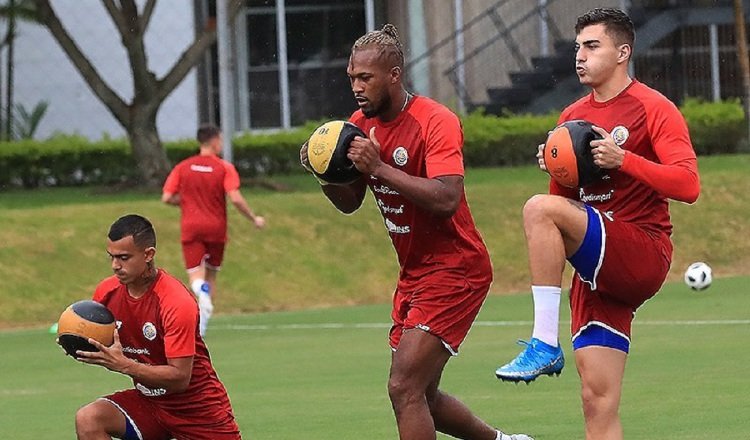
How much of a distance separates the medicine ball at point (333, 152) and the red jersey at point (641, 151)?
99 centimetres

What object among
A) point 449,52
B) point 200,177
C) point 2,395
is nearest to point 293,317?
point 200,177

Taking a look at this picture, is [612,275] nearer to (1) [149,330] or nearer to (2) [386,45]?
(2) [386,45]

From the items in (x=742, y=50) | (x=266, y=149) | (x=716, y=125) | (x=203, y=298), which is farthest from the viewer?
(x=716, y=125)

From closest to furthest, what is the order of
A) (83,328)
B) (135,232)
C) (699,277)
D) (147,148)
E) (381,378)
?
(83,328) < (135,232) < (381,378) < (699,277) < (147,148)

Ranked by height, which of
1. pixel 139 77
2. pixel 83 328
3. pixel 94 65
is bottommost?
pixel 83 328

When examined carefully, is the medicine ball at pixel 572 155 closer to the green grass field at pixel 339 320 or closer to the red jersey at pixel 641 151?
the red jersey at pixel 641 151

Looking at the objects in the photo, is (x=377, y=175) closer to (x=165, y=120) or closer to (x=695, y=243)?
(x=695, y=243)

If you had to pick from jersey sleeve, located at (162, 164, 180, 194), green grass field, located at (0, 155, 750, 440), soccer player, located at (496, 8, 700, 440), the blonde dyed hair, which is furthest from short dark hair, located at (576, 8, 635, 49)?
jersey sleeve, located at (162, 164, 180, 194)

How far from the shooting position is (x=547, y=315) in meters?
7.64

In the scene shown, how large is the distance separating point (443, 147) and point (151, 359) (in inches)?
73.6

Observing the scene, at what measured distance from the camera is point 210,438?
8.88 meters

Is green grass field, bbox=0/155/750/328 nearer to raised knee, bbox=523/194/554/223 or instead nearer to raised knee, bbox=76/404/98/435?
raised knee, bbox=76/404/98/435

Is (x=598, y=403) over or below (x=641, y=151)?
below

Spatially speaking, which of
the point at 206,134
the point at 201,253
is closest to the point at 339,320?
the point at 201,253
